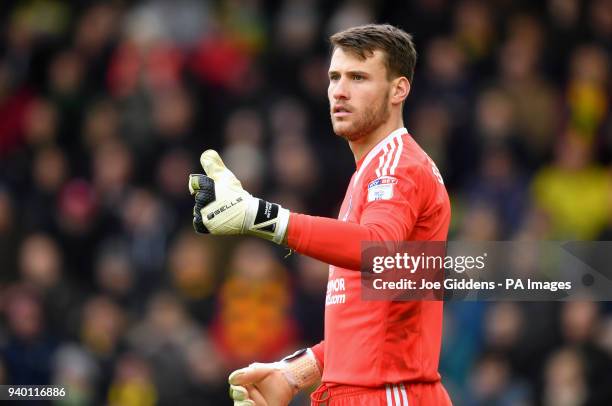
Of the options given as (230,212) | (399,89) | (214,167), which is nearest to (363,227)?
(230,212)

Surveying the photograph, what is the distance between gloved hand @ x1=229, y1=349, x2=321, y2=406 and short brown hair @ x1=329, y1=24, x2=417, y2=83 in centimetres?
137

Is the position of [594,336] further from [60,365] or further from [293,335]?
[60,365]

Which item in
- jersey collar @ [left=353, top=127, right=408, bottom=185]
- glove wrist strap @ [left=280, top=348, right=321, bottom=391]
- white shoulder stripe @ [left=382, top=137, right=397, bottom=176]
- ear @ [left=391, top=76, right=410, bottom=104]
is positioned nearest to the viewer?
white shoulder stripe @ [left=382, top=137, right=397, bottom=176]

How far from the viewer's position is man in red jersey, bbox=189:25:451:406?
15.8 feet

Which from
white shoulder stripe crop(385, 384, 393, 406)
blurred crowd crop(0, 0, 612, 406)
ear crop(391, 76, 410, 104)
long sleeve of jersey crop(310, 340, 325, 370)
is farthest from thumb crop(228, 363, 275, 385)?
blurred crowd crop(0, 0, 612, 406)

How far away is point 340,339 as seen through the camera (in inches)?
212

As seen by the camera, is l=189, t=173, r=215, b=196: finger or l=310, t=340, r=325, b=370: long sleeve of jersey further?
l=310, t=340, r=325, b=370: long sleeve of jersey

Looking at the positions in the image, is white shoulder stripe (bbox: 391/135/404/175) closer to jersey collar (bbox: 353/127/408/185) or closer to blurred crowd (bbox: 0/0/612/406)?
jersey collar (bbox: 353/127/408/185)

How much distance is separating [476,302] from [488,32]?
3094mm

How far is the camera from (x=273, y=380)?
5.77 metres

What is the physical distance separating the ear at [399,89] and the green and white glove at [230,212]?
103cm

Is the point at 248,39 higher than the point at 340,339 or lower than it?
higher

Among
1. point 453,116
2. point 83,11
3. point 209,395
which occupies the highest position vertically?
point 83,11

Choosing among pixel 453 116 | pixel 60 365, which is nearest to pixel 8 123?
pixel 60 365
